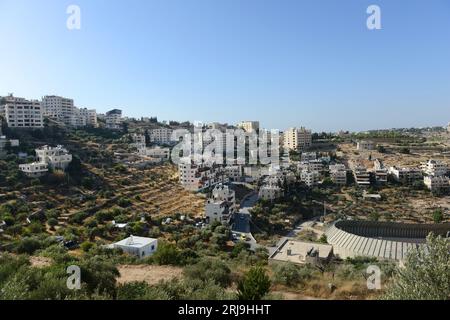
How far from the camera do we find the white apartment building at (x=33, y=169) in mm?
33531

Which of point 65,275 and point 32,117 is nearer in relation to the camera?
point 65,275

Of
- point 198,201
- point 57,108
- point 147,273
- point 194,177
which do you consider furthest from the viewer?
point 57,108

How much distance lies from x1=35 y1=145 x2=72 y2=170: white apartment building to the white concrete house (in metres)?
21.5

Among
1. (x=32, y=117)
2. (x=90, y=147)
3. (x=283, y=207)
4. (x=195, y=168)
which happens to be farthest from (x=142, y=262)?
(x=32, y=117)

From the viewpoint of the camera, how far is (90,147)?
4928 cm

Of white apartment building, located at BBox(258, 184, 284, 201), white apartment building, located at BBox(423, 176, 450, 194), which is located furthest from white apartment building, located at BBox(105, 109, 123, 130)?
white apartment building, located at BBox(423, 176, 450, 194)

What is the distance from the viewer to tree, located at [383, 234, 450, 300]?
550 cm

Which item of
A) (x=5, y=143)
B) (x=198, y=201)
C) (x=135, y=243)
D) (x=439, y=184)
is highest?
(x=5, y=143)

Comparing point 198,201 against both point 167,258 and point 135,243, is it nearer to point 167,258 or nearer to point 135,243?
point 135,243

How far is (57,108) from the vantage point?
219ft

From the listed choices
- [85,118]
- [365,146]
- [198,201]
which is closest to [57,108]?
[85,118]

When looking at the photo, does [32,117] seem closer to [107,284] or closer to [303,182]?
[303,182]

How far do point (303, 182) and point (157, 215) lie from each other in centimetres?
2381

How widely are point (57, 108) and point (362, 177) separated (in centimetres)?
5645
